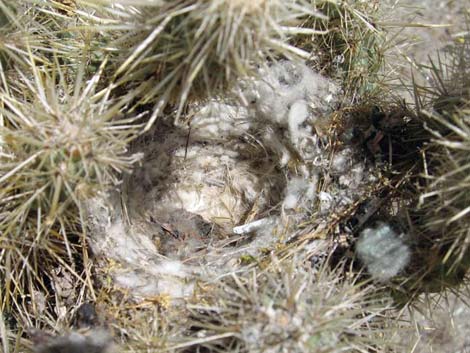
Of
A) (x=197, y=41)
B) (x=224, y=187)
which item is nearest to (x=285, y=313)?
(x=197, y=41)

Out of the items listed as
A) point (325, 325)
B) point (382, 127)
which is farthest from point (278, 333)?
point (382, 127)

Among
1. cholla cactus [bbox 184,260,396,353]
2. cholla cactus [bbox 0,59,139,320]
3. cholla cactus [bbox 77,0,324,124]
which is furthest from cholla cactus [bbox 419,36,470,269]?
cholla cactus [bbox 0,59,139,320]

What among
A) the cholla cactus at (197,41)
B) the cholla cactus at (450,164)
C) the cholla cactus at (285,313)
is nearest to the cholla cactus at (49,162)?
the cholla cactus at (197,41)

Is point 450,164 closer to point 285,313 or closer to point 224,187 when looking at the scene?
point 285,313

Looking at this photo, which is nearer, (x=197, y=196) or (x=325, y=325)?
(x=325, y=325)

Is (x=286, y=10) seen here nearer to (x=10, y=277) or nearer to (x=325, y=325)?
(x=325, y=325)

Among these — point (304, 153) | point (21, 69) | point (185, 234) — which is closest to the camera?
point (21, 69)
